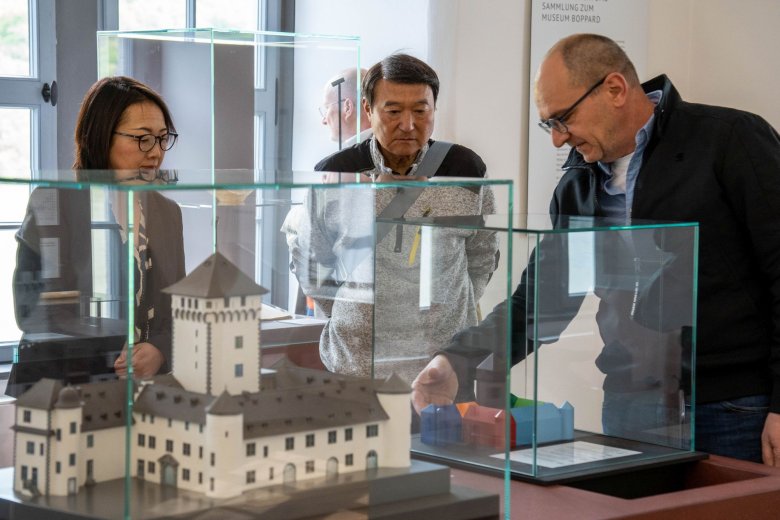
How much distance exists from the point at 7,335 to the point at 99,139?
73 cm

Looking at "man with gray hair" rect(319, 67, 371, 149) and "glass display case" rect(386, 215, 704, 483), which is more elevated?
"man with gray hair" rect(319, 67, 371, 149)

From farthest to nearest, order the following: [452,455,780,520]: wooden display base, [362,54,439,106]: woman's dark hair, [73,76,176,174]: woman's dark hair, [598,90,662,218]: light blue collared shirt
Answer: [362,54,439,106]: woman's dark hair < [598,90,662,218]: light blue collared shirt < [73,76,176,174]: woman's dark hair < [452,455,780,520]: wooden display base

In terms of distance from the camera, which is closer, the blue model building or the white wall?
the blue model building

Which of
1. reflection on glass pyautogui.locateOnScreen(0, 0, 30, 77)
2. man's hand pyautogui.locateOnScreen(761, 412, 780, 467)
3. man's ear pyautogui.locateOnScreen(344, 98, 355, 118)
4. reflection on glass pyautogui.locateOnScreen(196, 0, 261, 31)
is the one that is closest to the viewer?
man's hand pyautogui.locateOnScreen(761, 412, 780, 467)

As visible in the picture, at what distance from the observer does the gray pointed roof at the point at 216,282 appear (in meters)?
1.48

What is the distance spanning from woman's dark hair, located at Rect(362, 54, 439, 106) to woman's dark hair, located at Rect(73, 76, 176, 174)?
0.84 m

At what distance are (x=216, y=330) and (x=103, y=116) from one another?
1.22 metres

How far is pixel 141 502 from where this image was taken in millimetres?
1360

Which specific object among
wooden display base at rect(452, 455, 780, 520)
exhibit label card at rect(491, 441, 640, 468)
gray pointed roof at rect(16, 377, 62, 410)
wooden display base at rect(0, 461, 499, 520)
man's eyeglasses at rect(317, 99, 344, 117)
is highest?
man's eyeglasses at rect(317, 99, 344, 117)

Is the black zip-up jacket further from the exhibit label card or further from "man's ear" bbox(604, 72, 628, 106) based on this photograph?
the exhibit label card

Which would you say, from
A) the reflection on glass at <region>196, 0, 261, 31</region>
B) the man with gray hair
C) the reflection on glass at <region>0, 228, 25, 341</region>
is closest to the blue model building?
the reflection on glass at <region>0, 228, 25, 341</region>

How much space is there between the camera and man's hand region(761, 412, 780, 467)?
238 centimetres

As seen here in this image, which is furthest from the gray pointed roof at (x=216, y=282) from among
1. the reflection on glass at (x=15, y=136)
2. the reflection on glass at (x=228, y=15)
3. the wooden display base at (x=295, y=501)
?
the reflection on glass at (x=228, y=15)

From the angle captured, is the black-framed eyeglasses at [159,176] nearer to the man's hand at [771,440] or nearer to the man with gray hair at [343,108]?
the man's hand at [771,440]
